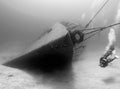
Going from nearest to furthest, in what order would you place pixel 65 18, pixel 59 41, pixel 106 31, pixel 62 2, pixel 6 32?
pixel 59 41 → pixel 106 31 → pixel 6 32 → pixel 65 18 → pixel 62 2

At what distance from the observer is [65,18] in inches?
907

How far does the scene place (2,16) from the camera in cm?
2128

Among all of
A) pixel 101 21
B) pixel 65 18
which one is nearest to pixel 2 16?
pixel 65 18

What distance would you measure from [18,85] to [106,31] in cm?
1271

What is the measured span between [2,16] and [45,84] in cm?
1483

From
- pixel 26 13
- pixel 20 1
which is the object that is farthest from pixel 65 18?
pixel 20 1

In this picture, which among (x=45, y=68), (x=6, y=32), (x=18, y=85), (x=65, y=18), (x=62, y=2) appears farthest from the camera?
(x=62, y=2)

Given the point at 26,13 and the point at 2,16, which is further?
the point at 26,13

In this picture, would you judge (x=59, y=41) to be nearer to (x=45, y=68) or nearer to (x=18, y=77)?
(x=45, y=68)

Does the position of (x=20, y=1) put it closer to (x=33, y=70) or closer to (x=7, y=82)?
(x=33, y=70)

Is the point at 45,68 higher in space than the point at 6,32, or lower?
lower

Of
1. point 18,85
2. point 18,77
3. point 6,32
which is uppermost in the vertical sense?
point 6,32

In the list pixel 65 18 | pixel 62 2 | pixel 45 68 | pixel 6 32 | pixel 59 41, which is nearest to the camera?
pixel 59 41

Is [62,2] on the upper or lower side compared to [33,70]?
upper
